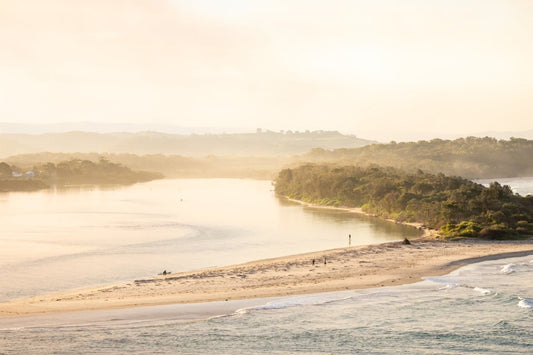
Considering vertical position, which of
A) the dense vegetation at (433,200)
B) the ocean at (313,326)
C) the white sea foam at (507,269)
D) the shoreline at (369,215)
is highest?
the dense vegetation at (433,200)

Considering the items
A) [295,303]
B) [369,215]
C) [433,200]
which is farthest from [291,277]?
[369,215]

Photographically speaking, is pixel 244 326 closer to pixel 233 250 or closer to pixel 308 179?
pixel 233 250

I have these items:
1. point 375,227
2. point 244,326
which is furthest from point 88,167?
point 244,326

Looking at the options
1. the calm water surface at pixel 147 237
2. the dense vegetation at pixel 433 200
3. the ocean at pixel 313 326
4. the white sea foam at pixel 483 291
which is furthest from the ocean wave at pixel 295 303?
the dense vegetation at pixel 433 200

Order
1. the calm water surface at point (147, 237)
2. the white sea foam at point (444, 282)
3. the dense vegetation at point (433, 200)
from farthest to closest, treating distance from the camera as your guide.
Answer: the dense vegetation at point (433, 200), the calm water surface at point (147, 237), the white sea foam at point (444, 282)

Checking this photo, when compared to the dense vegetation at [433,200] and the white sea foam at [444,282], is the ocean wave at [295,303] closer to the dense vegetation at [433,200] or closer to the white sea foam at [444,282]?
the white sea foam at [444,282]

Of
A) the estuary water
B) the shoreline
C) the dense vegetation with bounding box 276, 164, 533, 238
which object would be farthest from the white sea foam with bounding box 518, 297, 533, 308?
the shoreline

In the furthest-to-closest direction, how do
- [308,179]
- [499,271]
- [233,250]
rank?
[308,179], [233,250], [499,271]

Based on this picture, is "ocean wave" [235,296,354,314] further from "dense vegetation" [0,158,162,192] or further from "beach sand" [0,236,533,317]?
"dense vegetation" [0,158,162,192]
